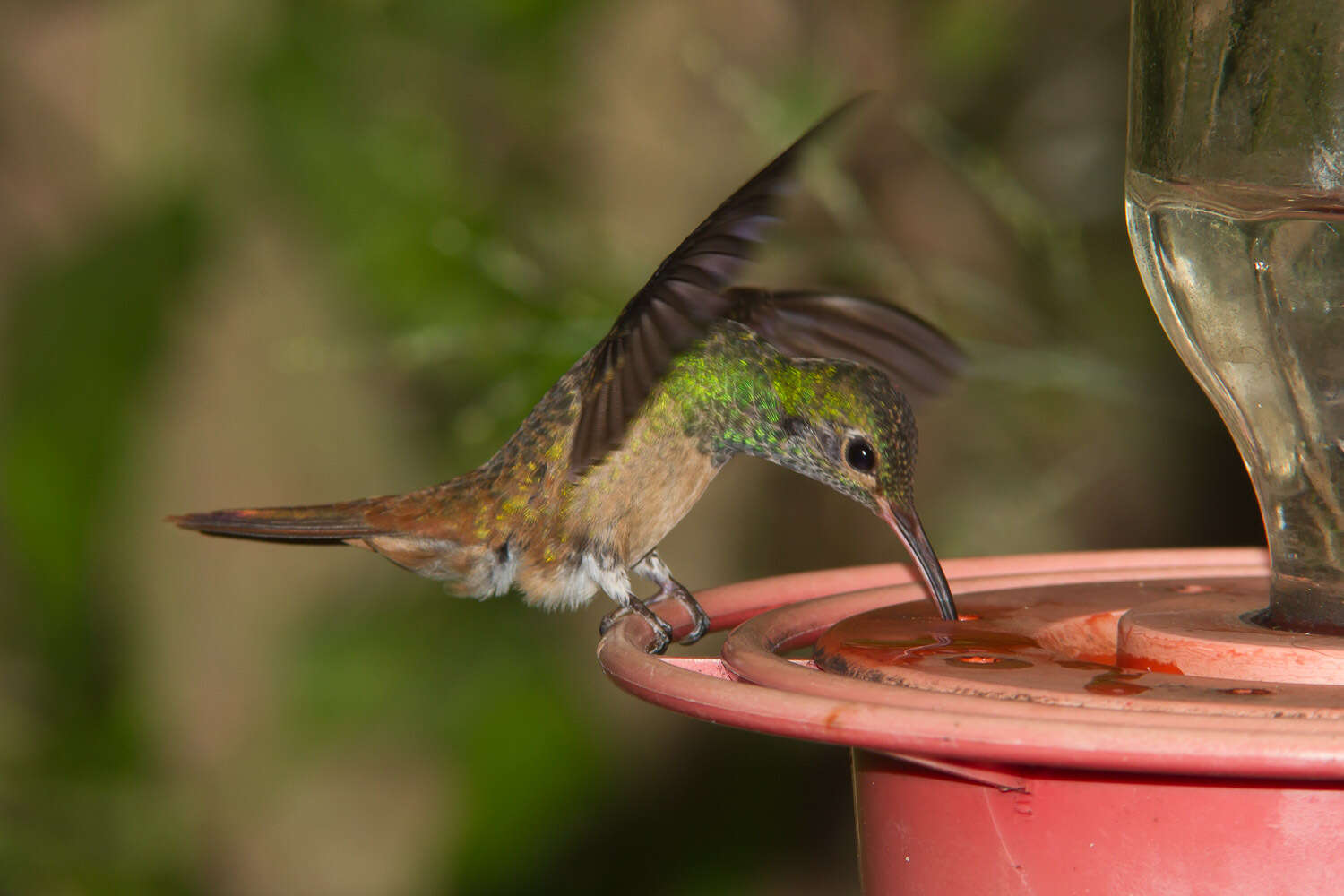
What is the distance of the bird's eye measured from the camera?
1.98 metres

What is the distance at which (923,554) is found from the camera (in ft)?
5.69

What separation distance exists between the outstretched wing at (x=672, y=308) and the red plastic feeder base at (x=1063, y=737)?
42 centimetres

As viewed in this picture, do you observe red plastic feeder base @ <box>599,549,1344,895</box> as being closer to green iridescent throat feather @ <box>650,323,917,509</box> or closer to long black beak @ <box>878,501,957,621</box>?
long black beak @ <box>878,501,957,621</box>

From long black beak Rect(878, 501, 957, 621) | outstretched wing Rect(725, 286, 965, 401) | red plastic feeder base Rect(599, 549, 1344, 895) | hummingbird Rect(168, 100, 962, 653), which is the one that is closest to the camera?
red plastic feeder base Rect(599, 549, 1344, 895)

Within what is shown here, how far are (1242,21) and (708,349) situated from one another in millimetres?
943

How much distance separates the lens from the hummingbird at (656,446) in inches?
75.9

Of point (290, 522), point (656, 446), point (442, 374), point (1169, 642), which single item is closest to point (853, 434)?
point (656, 446)

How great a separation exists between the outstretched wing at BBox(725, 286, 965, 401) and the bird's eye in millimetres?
224

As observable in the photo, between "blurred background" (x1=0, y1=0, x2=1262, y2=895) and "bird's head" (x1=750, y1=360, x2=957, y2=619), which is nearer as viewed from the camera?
"bird's head" (x1=750, y1=360, x2=957, y2=619)

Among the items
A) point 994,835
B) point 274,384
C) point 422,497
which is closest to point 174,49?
point 274,384

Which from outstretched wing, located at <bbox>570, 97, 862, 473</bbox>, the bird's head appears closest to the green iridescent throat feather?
the bird's head

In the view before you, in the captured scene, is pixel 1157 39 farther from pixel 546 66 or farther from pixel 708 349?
pixel 546 66

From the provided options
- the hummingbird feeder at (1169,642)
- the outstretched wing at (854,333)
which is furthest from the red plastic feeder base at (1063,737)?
the outstretched wing at (854,333)

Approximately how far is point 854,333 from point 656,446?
0.40 meters
